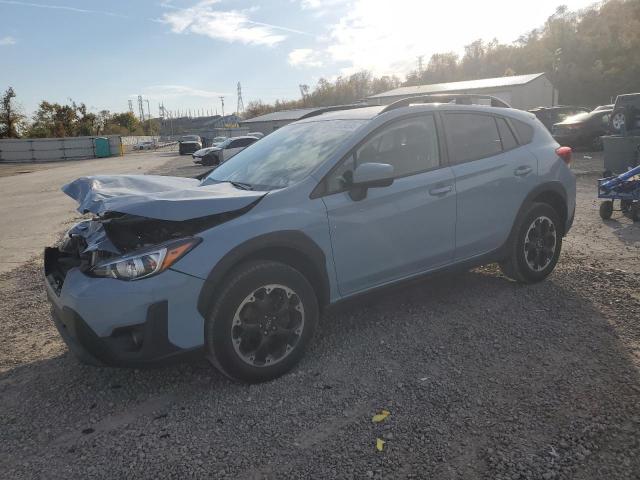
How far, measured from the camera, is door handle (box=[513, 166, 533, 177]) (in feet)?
14.9

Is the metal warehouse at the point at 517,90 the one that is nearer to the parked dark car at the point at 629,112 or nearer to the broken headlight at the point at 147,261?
the parked dark car at the point at 629,112

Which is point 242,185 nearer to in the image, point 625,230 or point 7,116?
point 625,230

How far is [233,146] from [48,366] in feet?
78.1

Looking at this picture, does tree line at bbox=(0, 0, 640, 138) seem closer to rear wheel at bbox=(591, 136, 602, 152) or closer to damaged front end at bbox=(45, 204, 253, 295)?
rear wheel at bbox=(591, 136, 602, 152)

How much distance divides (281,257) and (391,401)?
112cm

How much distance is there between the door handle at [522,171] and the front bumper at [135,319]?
301cm

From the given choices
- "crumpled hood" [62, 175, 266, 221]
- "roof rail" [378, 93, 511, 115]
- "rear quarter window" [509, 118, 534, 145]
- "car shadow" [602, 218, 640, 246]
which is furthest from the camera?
"car shadow" [602, 218, 640, 246]

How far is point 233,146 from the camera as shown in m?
26.7

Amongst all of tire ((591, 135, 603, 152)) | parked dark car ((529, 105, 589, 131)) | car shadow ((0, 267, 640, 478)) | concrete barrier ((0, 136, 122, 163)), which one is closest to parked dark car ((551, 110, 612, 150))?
tire ((591, 135, 603, 152))

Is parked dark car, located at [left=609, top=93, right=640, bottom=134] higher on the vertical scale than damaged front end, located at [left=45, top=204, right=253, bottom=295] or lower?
higher

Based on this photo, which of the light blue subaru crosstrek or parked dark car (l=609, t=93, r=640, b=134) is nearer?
the light blue subaru crosstrek

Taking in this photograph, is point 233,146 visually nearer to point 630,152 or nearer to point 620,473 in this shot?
point 630,152

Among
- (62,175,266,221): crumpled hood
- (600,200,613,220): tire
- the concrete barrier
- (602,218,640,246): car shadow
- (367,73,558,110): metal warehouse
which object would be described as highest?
(367,73,558,110): metal warehouse

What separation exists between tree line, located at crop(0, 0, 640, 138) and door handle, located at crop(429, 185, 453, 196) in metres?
49.2
